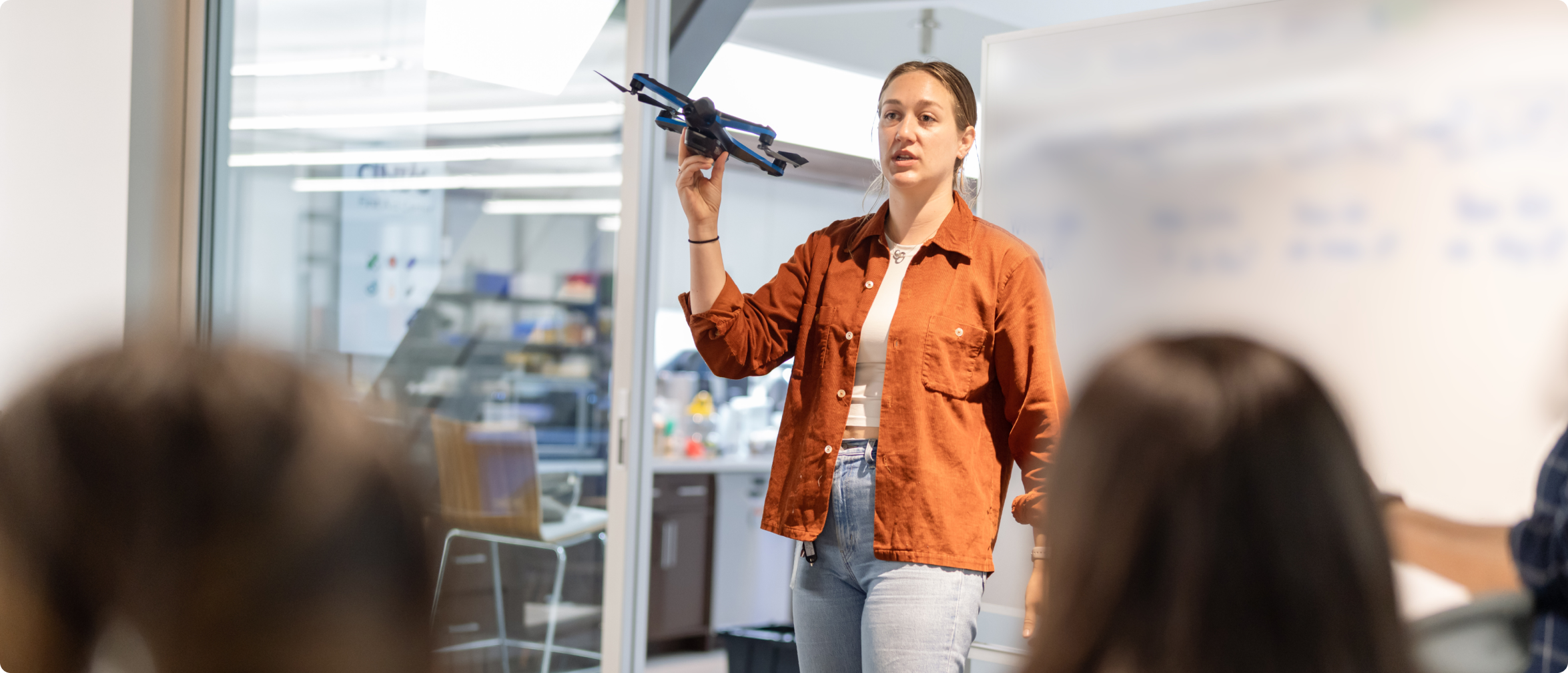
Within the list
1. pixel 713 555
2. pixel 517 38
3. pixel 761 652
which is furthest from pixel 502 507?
pixel 713 555

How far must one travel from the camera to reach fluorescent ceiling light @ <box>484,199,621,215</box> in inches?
103

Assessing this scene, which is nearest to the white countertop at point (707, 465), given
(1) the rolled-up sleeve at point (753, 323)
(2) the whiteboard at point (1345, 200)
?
(2) the whiteboard at point (1345, 200)

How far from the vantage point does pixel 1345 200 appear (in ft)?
6.49

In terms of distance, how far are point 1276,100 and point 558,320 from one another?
1573mm

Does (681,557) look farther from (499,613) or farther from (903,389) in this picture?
(903,389)

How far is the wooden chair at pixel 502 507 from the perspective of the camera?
2650 millimetres

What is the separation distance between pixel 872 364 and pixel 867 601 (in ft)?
1.05

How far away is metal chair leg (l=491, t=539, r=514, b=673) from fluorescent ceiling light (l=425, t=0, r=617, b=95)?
1087 millimetres

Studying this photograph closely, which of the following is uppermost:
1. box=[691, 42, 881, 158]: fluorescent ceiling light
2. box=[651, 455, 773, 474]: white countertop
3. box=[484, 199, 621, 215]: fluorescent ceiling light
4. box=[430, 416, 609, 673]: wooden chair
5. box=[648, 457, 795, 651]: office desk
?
box=[691, 42, 881, 158]: fluorescent ceiling light

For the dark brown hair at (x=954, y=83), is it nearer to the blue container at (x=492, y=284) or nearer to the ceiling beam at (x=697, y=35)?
the ceiling beam at (x=697, y=35)

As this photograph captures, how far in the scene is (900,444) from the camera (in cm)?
155

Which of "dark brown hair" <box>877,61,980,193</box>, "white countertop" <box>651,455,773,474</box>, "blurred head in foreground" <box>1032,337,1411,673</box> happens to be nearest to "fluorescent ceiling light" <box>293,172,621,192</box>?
"dark brown hair" <box>877,61,980,193</box>

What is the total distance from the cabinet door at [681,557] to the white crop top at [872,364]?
2901mm

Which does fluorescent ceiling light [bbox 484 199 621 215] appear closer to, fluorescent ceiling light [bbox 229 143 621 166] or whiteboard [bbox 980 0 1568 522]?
fluorescent ceiling light [bbox 229 143 621 166]
